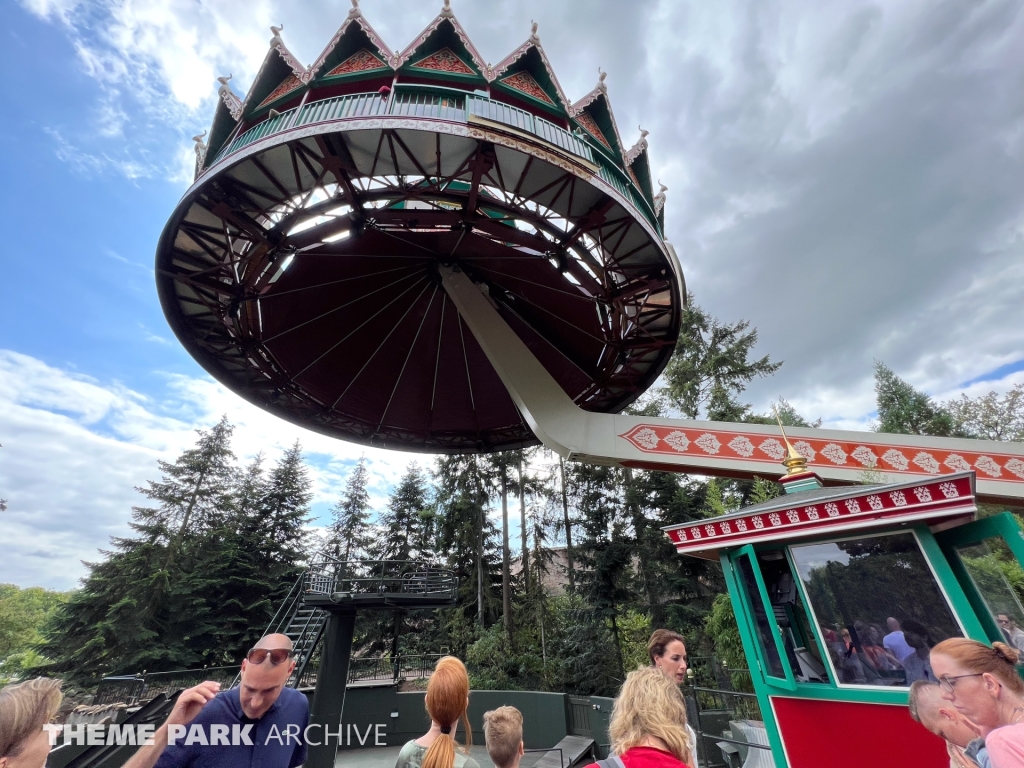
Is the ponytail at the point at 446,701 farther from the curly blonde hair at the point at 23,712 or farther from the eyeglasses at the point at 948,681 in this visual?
the eyeglasses at the point at 948,681

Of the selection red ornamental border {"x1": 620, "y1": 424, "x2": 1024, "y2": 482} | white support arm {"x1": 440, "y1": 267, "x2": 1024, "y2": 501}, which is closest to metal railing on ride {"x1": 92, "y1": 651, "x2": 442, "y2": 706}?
white support arm {"x1": 440, "y1": 267, "x2": 1024, "y2": 501}

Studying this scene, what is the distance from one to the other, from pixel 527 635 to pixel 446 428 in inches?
421

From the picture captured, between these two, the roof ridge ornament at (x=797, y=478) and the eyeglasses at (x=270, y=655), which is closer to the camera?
the eyeglasses at (x=270, y=655)

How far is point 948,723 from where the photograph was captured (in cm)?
215

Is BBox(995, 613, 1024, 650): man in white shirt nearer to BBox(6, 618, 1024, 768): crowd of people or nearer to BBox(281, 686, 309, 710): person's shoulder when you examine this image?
BBox(6, 618, 1024, 768): crowd of people

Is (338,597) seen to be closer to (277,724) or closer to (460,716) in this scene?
(460,716)

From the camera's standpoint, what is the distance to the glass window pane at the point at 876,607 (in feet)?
13.0

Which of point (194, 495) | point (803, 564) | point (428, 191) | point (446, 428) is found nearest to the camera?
point (803, 564)

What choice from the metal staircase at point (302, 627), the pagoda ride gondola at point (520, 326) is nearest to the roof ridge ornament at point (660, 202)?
the pagoda ride gondola at point (520, 326)

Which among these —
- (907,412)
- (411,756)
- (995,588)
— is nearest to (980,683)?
(411,756)

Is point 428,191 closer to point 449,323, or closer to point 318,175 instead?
point 318,175

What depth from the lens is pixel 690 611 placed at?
1565 cm

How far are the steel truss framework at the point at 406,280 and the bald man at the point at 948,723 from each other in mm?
6259

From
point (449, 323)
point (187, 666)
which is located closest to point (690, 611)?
point (449, 323)
